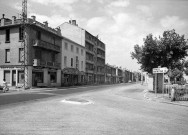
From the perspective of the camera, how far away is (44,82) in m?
34.4

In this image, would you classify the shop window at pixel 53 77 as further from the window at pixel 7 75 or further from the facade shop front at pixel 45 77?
the window at pixel 7 75

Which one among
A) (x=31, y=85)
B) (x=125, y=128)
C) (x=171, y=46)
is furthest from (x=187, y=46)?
(x=31, y=85)

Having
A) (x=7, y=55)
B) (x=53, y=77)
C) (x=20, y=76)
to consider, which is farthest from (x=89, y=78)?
(x=7, y=55)

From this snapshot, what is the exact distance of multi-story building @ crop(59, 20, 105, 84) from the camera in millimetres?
55531

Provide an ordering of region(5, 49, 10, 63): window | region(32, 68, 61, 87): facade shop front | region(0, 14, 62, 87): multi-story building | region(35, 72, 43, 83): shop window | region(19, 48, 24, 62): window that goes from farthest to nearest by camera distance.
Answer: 1. region(35, 72, 43, 83): shop window
2. region(32, 68, 61, 87): facade shop front
3. region(5, 49, 10, 63): window
4. region(0, 14, 62, 87): multi-story building
5. region(19, 48, 24, 62): window

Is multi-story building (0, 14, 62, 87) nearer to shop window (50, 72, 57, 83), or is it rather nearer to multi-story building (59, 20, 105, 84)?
shop window (50, 72, 57, 83)

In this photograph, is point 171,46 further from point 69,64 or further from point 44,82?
point 69,64

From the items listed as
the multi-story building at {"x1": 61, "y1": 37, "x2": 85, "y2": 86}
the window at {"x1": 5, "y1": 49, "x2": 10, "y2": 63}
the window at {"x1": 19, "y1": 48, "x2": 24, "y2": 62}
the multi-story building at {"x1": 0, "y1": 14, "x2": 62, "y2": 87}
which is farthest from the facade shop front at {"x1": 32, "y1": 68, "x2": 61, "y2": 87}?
the window at {"x1": 5, "y1": 49, "x2": 10, "y2": 63}

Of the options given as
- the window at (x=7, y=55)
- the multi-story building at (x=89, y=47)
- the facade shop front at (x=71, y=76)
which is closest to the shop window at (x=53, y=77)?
the facade shop front at (x=71, y=76)

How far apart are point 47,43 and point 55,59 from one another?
5.27 m

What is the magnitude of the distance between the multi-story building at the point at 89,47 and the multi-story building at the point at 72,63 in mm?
4167

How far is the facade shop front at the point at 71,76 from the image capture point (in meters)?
42.1

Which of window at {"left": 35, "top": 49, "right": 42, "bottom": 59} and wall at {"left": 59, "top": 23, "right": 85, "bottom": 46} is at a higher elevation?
wall at {"left": 59, "top": 23, "right": 85, "bottom": 46}

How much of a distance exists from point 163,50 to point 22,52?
21424 mm
